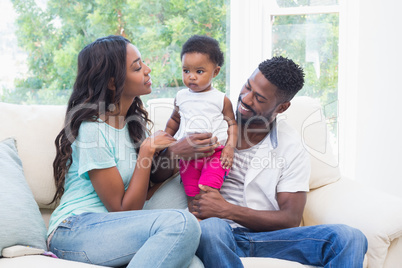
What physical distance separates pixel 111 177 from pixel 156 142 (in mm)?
222

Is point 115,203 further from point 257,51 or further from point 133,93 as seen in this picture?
point 257,51

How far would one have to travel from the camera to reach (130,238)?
1309mm

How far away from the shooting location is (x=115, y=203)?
1.48m

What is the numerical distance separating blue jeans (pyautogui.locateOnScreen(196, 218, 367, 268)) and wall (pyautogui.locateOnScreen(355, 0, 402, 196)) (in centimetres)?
140

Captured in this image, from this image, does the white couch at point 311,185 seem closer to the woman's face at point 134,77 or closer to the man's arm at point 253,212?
the man's arm at point 253,212

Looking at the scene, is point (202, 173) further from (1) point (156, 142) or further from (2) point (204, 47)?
(2) point (204, 47)

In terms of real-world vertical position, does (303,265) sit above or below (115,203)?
below

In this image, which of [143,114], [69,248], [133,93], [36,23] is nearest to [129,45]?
[133,93]

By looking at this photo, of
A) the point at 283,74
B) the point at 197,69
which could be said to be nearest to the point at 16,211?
the point at 197,69

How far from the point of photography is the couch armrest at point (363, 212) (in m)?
1.49

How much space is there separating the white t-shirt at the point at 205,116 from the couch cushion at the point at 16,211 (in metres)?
0.65

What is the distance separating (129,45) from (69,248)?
778mm

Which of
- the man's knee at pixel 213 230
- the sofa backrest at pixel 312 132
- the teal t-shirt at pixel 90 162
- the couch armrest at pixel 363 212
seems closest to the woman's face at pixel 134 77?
the teal t-shirt at pixel 90 162

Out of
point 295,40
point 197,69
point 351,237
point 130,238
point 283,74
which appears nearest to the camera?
point 130,238
